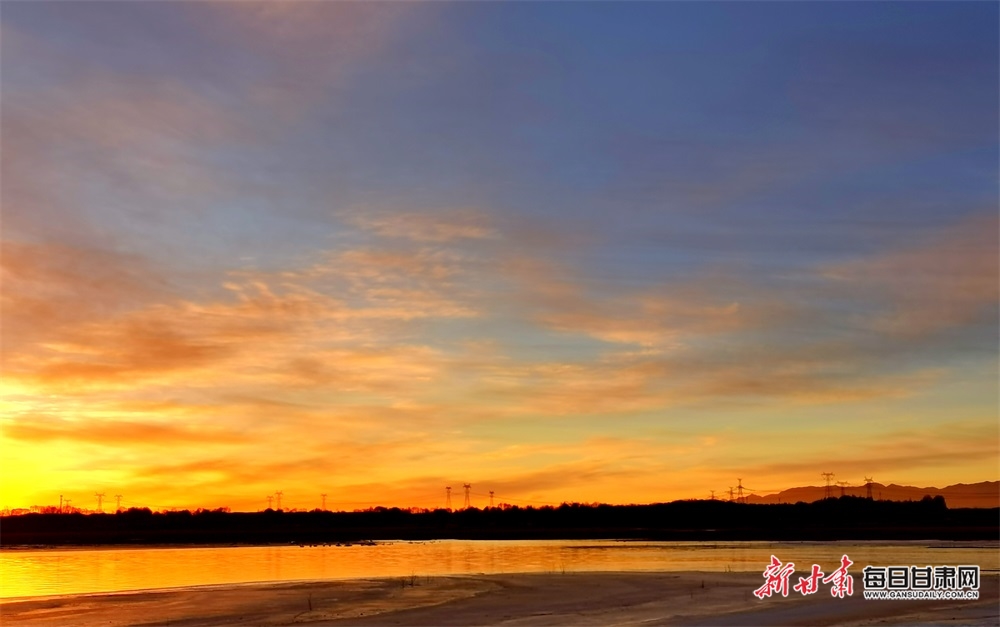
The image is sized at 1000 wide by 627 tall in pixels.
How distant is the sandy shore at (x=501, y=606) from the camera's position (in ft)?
120

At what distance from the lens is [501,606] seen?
42.2m

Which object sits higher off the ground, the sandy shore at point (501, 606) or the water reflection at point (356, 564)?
the sandy shore at point (501, 606)

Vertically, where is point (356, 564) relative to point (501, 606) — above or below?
below

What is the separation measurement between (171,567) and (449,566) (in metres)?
25.3

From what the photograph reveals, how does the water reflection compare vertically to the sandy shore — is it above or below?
below

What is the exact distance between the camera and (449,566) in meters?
74.9

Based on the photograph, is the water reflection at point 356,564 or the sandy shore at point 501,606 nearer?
the sandy shore at point 501,606

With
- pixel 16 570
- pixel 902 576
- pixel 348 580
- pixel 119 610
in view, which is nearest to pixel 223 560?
pixel 16 570

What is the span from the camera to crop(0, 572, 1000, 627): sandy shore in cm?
3666

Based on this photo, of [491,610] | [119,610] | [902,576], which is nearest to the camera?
[491,610]

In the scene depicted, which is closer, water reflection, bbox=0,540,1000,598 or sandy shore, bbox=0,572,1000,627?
sandy shore, bbox=0,572,1000,627

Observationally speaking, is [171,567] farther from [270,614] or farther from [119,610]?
[270,614]

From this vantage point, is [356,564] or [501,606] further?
[356,564]

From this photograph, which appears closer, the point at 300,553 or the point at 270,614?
the point at 270,614
